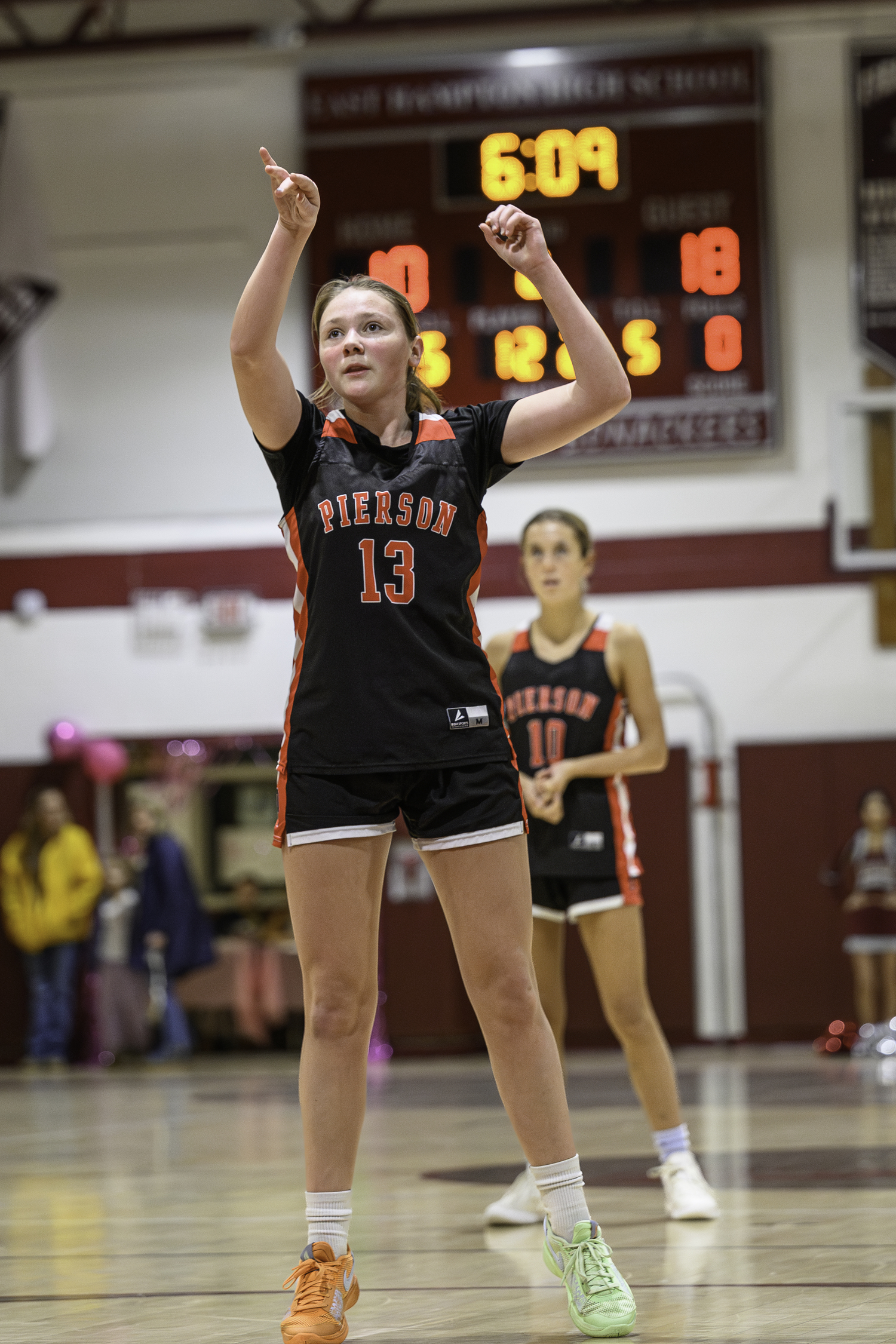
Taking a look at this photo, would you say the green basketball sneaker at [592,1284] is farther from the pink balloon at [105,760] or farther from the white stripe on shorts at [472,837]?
the pink balloon at [105,760]

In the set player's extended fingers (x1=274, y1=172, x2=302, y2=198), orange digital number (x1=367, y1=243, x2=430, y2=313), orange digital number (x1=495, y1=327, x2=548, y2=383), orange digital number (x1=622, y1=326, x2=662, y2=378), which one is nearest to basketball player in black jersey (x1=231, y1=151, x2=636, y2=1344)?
player's extended fingers (x1=274, y1=172, x2=302, y2=198)

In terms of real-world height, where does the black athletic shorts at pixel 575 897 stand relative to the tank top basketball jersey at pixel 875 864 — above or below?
above

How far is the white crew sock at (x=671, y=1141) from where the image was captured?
4.67m

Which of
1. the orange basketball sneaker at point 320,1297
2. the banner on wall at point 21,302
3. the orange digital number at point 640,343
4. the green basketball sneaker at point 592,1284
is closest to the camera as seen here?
the orange basketball sneaker at point 320,1297

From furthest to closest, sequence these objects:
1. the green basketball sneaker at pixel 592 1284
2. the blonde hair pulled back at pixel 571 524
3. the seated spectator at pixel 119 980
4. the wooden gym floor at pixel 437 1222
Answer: the seated spectator at pixel 119 980, the blonde hair pulled back at pixel 571 524, the wooden gym floor at pixel 437 1222, the green basketball sneaker at pixel 592 1284

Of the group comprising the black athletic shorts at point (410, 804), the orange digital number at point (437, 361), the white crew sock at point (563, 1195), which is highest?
the orange digital number at point (437, 361)

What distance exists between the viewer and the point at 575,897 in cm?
474

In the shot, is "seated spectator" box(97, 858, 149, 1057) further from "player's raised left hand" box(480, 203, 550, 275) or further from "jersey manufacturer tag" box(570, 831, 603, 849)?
"player's raised left hand" box(480, 203, 550, 275)

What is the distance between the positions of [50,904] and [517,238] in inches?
382

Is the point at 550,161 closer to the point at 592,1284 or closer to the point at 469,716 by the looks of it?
the point at 469,716

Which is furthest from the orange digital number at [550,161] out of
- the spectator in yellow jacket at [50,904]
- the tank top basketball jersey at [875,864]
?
the spectator in yellow jacket at [50,904]

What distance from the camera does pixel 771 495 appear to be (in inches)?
472

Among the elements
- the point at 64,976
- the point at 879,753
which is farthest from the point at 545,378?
the point at 64,976

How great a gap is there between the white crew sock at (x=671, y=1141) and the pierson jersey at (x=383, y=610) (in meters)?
1.94
